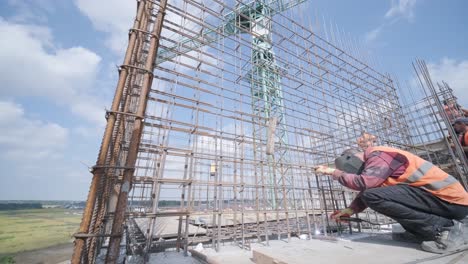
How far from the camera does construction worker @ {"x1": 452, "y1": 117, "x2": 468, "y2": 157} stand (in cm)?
439

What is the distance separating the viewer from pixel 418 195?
2.78 metres

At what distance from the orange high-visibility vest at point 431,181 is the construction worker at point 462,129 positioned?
268 cm

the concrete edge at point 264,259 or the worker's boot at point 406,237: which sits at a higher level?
the worker's boot at point 406,237

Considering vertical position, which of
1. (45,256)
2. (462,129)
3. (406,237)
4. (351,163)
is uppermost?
(462,129)

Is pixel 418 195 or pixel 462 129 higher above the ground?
pixel 462 129

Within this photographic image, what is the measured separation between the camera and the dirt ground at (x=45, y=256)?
36.3 ft

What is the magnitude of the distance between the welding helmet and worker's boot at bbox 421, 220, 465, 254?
1196 mm

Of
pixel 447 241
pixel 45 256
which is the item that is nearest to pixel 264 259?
pixel 447 241

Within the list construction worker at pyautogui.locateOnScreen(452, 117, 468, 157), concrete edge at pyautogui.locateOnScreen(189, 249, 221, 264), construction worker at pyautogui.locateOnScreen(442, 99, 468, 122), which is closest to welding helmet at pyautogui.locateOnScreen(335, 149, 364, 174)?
concrete edge at pyautogui.locateOnScreen(189, 249, 221, 264)

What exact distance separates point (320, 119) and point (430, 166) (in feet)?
17.3

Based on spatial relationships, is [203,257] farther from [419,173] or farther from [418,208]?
[419,173]

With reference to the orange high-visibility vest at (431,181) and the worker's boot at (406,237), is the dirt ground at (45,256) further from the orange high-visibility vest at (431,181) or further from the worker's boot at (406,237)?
the orange high-visibility vest at (431,181)

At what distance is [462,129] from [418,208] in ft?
10.9

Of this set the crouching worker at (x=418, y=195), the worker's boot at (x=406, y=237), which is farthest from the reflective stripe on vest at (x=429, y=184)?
the worker's boot at (x=406, y=237)
